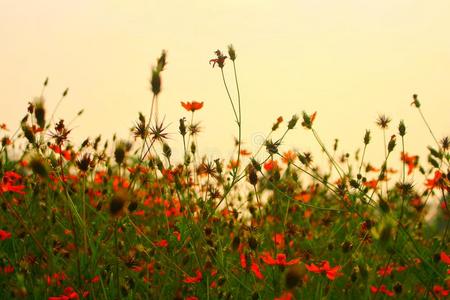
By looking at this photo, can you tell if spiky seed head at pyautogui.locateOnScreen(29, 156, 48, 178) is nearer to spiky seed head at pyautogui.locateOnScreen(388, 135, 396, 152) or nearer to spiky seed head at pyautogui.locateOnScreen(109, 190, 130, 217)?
spiky seed head at pyautogui.locateOnScreen(109, 190, 130, 217)

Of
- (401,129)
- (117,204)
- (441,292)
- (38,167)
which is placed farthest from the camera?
(401,129)

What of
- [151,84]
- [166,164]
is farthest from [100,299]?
[151,84]

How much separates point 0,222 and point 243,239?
152 centimetres

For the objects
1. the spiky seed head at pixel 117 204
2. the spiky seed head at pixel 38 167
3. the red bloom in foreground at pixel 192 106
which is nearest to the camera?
the spiky seed head at pixel 117 204

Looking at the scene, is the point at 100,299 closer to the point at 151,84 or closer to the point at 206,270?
the point at 206,270

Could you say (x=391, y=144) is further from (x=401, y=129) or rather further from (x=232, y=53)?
(x=232, y=53)

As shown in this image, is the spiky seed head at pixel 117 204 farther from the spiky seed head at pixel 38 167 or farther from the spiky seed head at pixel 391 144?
the spiky seed head at pixel 391 144

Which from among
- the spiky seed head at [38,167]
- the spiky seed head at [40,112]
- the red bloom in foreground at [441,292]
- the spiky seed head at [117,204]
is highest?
the spiky seed head at [40,112]

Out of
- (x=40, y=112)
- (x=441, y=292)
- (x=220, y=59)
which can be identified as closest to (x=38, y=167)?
(x=40, y=112)

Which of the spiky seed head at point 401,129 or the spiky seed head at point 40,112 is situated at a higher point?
the spiky seed head at point 401,129

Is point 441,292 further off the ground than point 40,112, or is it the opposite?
point 40,112

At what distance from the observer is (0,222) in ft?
10.6

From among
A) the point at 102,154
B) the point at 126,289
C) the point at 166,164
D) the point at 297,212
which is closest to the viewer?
the point at 126,289

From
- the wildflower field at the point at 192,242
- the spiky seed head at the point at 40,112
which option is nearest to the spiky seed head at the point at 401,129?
the wildflower field at the point at 192,242
